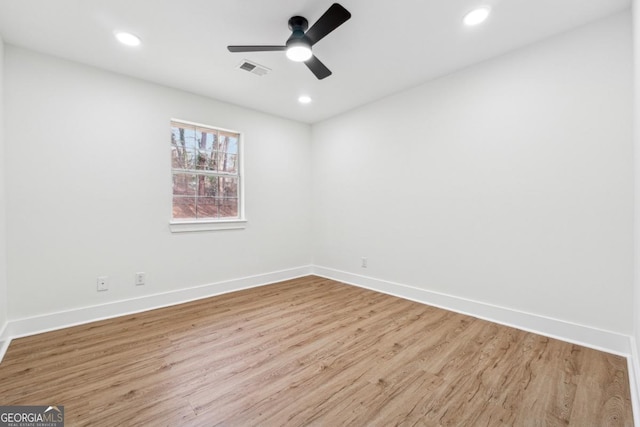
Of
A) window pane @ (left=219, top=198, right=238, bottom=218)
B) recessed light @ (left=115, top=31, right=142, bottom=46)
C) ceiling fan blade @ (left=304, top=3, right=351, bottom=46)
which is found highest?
recessed light @ (left=115, top=31, right=142, bottom=46)

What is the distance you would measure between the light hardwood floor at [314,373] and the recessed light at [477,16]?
102 inches

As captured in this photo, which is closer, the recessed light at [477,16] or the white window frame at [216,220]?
the recessed light at [477,16]

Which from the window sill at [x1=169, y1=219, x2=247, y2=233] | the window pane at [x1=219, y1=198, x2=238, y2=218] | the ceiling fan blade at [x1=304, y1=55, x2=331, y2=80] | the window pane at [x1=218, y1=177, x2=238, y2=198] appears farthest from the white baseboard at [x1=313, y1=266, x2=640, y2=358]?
the ceiling fan blade at [x1=304, y1=55, x2=331, y2=80]

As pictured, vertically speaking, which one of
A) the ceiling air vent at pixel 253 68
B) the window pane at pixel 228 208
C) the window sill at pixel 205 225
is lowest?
the window sill at pixel 205 225

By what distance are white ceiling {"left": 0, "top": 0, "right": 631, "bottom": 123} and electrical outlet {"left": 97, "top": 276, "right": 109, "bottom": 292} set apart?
215cm

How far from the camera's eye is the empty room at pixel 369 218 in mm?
1763

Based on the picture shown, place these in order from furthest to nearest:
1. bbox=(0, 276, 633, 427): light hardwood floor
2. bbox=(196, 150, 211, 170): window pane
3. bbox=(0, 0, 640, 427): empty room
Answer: bbox=(196, 150, 211, 170): window pane, bbox=(0, 0, 640, 427): empty room, bbox=(0, 276, 633, 427): light hardwood floor

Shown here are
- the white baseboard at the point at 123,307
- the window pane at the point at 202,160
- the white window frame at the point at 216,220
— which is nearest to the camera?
the white baseboard at the point at 123,307

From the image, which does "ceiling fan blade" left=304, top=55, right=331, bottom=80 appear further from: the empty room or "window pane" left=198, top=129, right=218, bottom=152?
"window pane" left=198, top=129, right=218, bottom=152

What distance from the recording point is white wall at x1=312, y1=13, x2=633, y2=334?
219cm

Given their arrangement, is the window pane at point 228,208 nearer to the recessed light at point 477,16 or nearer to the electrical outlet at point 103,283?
the electrical outlet at point 103,283

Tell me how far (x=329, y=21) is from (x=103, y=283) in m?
3.20

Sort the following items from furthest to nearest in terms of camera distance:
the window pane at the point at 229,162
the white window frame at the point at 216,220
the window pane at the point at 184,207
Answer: the window pane at the point at 229,162, the window pane at the point at 184,207, the white window frame at the point at 216,220

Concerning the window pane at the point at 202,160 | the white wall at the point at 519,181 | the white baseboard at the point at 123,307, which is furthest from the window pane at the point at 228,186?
the white wall at the point at 519,181
